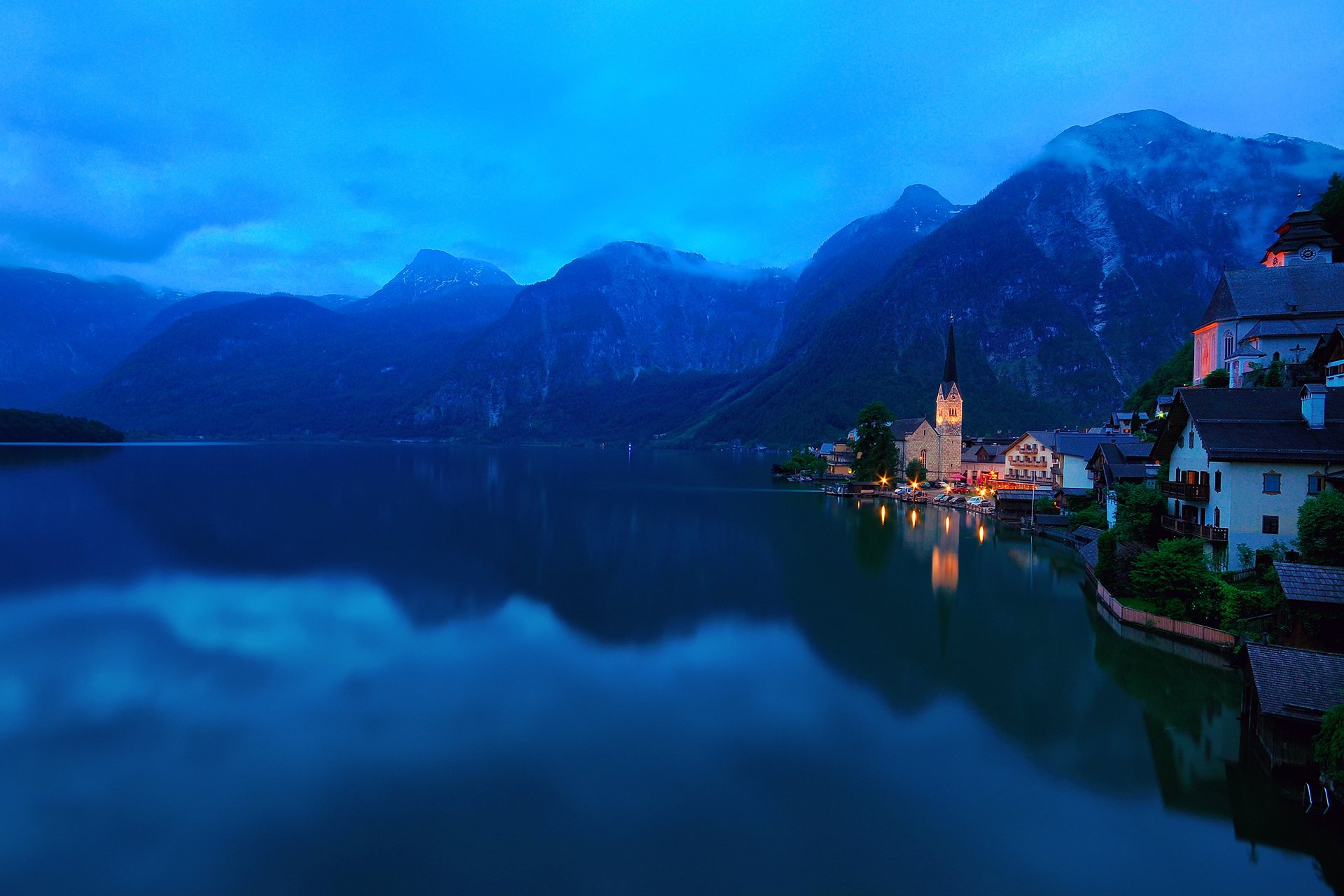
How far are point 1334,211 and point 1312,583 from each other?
5411 cm

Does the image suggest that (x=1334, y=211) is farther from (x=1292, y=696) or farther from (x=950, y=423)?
(x=1292, y=696)

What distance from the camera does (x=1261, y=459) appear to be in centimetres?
2658

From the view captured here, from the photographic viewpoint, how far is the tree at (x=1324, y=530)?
77.0 feet

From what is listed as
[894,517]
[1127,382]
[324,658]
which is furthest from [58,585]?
[1127,382]

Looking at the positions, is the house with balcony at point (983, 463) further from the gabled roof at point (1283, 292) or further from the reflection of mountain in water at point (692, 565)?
the gabled roof at point (1283, 292)

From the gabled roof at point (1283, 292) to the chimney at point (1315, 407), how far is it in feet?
73.7

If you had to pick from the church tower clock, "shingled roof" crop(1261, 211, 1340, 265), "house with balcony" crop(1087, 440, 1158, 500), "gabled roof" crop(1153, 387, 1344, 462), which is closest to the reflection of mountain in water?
"house with balcony" crop(1087, 440, 1158, 500)

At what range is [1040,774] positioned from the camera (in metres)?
16.7

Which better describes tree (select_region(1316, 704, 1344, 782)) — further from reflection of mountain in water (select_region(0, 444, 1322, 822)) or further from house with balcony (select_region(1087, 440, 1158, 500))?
house with balcony (select_region(1087, 440, 1158, 500))

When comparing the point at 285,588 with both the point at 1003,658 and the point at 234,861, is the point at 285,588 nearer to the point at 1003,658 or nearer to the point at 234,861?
the point at 234,861

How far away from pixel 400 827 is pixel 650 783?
511cm

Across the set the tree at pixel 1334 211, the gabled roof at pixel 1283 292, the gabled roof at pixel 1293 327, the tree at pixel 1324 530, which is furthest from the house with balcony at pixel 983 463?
the tree at pixel 1324 530

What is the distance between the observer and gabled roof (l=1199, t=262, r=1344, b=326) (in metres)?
43.9

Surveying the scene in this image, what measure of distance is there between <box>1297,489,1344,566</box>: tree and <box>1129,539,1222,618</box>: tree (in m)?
2.93
